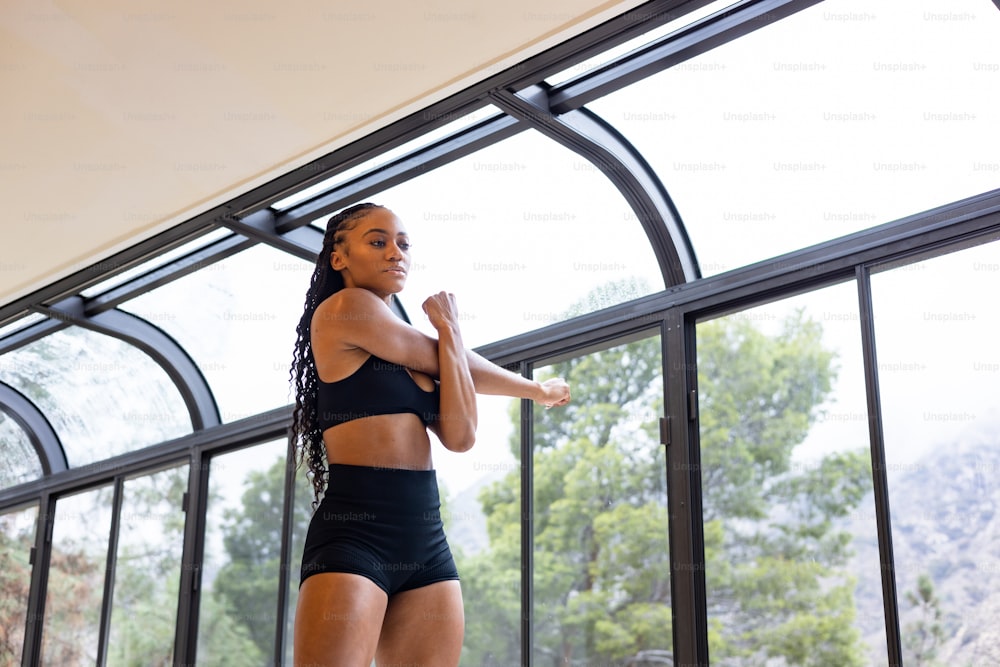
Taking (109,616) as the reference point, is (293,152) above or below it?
above

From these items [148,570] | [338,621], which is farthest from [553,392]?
[148,570]

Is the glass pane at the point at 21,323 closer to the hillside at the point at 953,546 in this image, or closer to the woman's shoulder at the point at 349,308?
the woman's shoulder at the point at 349,308

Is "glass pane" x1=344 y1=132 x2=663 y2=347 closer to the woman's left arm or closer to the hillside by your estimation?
the hillside

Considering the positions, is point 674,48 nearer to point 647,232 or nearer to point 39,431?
point 647,232

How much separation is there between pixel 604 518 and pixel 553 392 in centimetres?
436

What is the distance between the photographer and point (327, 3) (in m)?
2.76

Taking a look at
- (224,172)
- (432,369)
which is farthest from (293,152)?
(432,369)

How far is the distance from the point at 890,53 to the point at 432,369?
1.72 meters

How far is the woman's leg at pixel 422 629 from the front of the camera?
1.76 meters

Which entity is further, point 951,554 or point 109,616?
point 109,616

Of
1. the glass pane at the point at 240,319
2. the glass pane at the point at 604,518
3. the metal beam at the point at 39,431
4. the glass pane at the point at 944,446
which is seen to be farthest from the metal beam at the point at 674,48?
the metal beam at the point at 39,431

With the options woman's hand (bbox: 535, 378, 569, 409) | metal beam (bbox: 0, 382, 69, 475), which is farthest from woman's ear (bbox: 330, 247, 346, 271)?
metal beam (bbox: 0, 382, 69, 475)

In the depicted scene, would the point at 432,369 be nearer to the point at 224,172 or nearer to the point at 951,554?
the point at 951,554

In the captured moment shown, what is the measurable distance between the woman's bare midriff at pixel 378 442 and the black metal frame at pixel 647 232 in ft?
4.78
